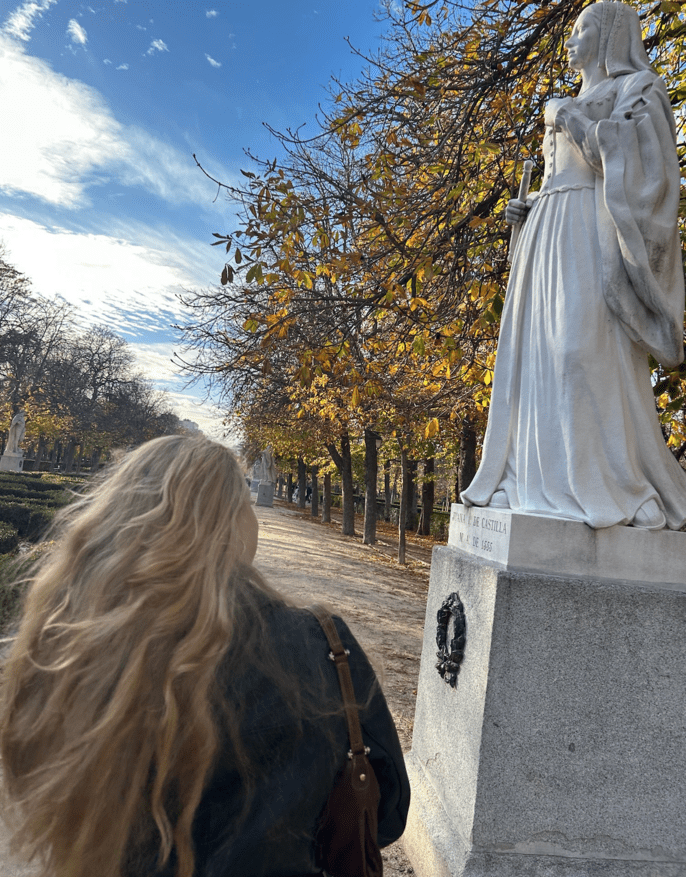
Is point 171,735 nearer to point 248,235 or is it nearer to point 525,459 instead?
point 525,459

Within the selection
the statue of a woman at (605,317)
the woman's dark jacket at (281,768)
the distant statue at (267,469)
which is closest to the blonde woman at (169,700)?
the woman's dark jacket at (281,768)

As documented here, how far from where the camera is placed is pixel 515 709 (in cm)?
266

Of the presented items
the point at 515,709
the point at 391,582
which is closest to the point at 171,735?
the point at 515,709

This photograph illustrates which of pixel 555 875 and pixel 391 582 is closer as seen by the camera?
pixel 555 875

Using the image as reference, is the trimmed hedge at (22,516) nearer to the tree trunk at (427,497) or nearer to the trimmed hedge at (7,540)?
the trimmed hedge at (7,540)

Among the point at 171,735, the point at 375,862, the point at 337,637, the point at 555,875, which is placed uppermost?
the point at 337,637

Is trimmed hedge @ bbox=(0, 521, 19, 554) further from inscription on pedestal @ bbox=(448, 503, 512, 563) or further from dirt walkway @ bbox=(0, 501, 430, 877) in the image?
inscription on pedestal @ bbox=(448, 503, 512, 563)

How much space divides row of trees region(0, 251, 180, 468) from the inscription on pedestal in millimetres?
25982

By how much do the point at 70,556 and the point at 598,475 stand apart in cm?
233

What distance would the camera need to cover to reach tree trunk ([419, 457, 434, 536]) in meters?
25.3

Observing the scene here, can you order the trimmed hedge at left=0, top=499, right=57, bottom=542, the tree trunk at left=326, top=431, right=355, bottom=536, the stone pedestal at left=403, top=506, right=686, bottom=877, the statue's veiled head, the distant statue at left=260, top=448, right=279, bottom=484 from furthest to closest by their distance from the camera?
the distant statue at left=260, top=448, right=279, bottom=484
the tree trunk at left=326, top=431, right=355, bottom=536
the trimmed hedge at left=0, top=499, right=57, bottom=542
the statue's veiled head
the stone pedestal at left=403, top=506, right=686, bottom=877

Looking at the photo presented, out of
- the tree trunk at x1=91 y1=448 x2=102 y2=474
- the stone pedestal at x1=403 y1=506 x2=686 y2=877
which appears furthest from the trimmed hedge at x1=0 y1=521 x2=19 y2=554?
the tree trunk at x1=91 y1=448 x2=102 y2=474

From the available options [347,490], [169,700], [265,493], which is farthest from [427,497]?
[169,700]

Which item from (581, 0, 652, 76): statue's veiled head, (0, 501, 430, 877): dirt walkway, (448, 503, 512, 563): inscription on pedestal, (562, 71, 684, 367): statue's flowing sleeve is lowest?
(0, 501, 430, 877): dirt walkway
